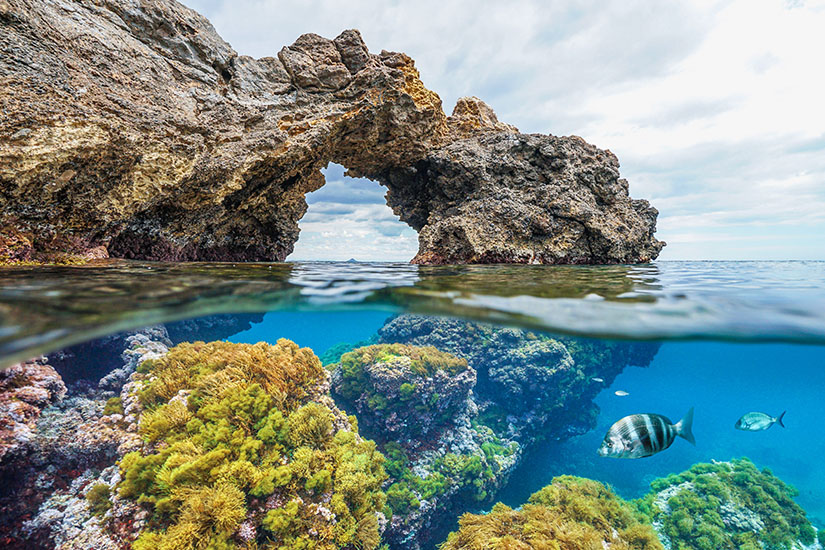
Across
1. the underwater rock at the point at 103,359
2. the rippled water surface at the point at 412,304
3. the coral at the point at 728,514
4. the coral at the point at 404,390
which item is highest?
the rippled water surface at the point at 412,304

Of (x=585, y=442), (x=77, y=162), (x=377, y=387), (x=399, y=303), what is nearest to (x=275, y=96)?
(x=77, y=162)

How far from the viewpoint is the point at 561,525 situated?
6.99 metres

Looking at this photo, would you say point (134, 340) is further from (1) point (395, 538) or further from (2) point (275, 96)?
(1) point (395, 538)

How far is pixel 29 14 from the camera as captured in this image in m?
3.56

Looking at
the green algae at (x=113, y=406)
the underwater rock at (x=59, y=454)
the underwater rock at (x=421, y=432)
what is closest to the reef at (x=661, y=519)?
the underwater rock at (x=421, y=432)

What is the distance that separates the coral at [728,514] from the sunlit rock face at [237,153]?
9.02m

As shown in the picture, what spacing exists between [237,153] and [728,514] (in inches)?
706

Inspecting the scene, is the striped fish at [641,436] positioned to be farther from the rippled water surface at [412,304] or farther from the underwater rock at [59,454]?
the underwater rock at [59,454]

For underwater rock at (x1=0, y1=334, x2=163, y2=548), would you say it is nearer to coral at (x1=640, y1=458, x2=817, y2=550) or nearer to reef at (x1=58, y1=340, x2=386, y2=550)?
reef at (x1=58, y1=340, x2=386, y2=550)

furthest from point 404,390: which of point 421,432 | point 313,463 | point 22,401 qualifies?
point 22,401

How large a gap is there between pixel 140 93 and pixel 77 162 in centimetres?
147

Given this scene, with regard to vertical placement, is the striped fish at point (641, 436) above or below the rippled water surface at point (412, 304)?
below

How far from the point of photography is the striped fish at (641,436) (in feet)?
15.8

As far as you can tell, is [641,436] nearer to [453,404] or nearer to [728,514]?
[453,404]
